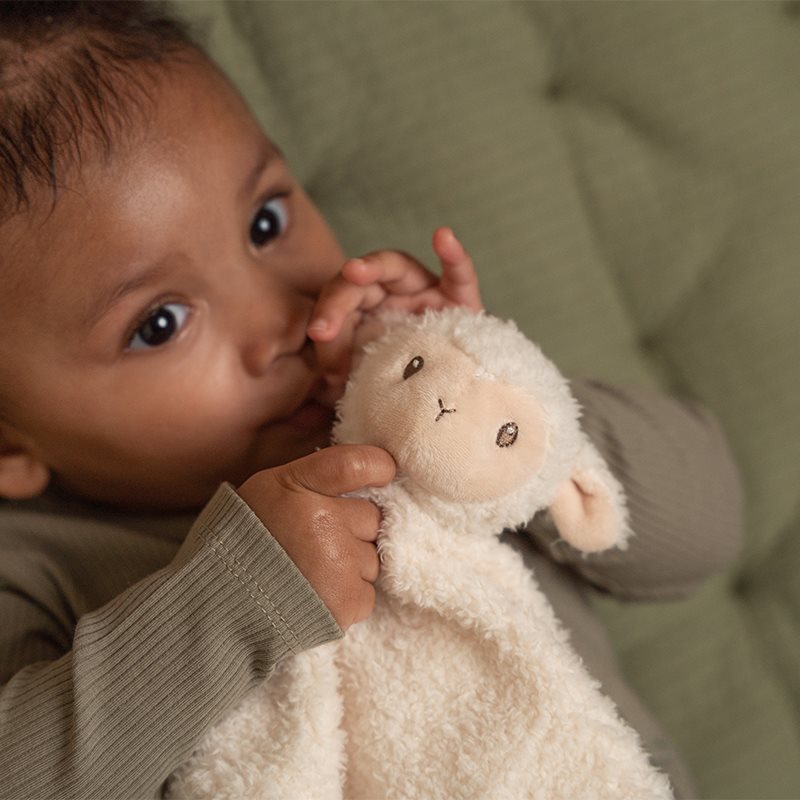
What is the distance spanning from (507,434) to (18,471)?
52 cm

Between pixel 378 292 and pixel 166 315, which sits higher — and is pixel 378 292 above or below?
below

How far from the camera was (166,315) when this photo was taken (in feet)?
2.49

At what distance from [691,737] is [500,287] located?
61 cm

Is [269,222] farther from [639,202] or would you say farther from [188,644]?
[639,202]

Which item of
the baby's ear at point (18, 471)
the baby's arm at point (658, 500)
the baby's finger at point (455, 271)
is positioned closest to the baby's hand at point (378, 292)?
the baby's finger at point (455, 271)

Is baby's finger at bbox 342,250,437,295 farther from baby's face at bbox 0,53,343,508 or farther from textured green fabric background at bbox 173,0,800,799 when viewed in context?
textured green fabric background at bbox 173,0,800,799

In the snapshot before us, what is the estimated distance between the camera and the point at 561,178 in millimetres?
1101

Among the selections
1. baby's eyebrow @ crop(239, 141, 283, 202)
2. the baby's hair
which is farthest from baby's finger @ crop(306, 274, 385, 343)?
the baby's hair

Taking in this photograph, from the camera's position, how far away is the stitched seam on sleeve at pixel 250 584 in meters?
0.63

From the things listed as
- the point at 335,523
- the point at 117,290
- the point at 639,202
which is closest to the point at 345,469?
the point at 335,523

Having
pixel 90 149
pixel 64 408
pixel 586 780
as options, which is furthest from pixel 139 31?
pixel 586 780

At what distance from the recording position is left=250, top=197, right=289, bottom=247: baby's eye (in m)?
0.83

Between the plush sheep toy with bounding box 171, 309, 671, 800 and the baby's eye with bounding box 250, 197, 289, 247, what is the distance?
237 mm

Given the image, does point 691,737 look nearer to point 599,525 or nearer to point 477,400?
point 599,525
